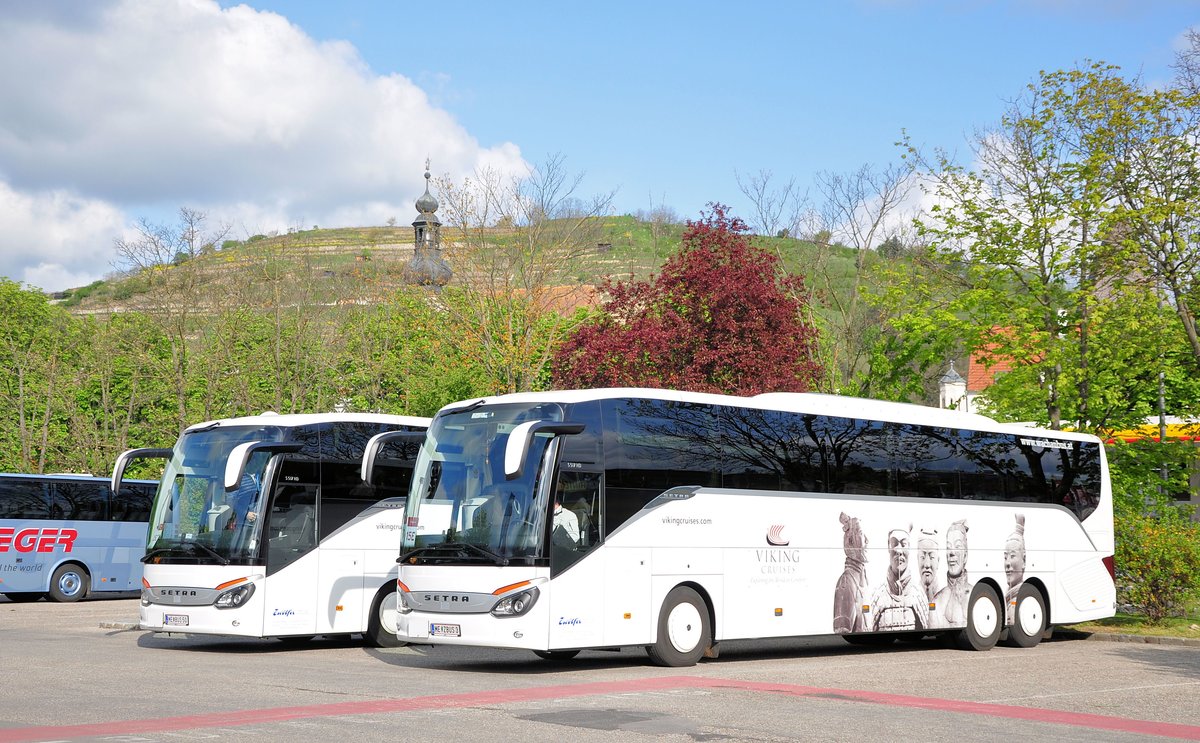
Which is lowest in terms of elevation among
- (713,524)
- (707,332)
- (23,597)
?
(23,597)

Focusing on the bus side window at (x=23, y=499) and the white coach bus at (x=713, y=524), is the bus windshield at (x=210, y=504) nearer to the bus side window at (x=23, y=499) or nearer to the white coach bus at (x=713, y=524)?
the white coach bus at (x=713, y=524)

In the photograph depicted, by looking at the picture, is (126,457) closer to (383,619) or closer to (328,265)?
(383,619)

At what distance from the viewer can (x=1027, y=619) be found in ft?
69.7

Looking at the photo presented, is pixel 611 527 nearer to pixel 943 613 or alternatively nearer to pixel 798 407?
pixel 798 407

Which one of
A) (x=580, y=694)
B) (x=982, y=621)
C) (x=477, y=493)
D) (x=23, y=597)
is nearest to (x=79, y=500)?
(x=23, y=597)

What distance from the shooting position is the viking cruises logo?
56.7 feet

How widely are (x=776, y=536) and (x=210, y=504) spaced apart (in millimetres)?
7461

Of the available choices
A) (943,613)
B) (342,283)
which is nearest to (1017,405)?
(943,613)

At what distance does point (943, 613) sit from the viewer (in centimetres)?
1984

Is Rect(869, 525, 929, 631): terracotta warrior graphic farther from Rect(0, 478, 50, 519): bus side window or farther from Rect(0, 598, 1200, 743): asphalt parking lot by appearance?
Rect(0, 478, 50, 519): bus side window

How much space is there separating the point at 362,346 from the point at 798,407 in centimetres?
2716

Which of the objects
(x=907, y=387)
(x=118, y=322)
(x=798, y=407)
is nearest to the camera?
(x=798, y=407)

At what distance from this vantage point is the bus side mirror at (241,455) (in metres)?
16.9

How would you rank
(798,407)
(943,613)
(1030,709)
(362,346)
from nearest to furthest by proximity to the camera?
(1030,709)
(798,407)
(943,613)
(362,346)
